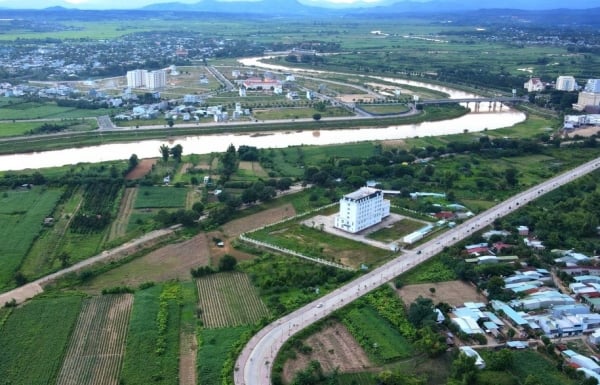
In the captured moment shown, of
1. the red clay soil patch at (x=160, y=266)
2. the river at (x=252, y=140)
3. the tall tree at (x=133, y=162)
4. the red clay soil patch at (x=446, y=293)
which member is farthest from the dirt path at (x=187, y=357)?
the river at (x=252, y=140)

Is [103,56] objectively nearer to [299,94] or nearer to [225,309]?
[299,94]

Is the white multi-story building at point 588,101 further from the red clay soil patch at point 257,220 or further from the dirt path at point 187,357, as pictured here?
the dirt path at point 187,357

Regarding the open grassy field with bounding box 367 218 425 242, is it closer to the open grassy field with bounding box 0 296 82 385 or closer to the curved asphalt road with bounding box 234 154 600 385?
the curved asphalt road with bounding box 234 154 600 385

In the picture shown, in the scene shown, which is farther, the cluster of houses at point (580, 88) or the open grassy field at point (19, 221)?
the cluster of houses at point (580, 88)

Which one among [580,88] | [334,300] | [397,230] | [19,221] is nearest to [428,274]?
[334,300]

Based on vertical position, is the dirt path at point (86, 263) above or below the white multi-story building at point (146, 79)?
below

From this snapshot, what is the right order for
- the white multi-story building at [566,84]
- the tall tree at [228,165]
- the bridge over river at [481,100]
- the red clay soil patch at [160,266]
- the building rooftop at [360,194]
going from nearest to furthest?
the red clay soil patch at [160,266]
the building rooftop at [360,194]
the tall tree at [228,165]
the bridge over river at [481,100]
the white multi-story building at [566,84]

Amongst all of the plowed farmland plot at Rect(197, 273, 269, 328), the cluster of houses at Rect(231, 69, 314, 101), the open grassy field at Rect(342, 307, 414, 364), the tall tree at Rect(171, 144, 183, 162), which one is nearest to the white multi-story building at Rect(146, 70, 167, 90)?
the cluster of houses at Rect(231, 69, 314, 101)
